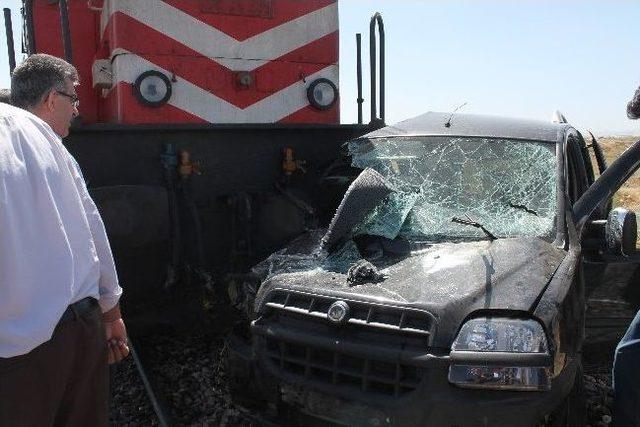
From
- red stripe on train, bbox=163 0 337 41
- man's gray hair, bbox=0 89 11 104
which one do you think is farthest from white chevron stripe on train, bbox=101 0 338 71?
man's gray hair, bbox=0 89 11 104

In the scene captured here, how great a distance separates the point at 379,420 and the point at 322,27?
13.1ft


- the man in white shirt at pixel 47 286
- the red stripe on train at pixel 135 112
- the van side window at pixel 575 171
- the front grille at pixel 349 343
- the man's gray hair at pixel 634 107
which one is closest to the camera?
the man in white shirt at pixel 47 286

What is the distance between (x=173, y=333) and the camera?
525cm

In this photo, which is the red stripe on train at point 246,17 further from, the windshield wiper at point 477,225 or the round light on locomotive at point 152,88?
the windshield wiper at point 477,225

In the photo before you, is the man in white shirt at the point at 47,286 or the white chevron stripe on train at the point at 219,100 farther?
the white chevron stripe on train at the point at 219,100

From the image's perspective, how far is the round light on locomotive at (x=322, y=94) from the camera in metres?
5.68

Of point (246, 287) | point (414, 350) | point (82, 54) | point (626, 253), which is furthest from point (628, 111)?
point (82, 54)

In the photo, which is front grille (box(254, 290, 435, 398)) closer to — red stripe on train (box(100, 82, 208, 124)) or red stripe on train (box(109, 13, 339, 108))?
red stripe on train (box(100, 82, 208, 124))

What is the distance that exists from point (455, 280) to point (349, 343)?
0.56 m

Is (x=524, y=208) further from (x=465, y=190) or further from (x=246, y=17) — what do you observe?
(x=246, y=17)

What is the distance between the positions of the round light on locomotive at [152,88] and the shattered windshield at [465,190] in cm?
190

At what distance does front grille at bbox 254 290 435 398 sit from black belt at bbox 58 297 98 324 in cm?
100

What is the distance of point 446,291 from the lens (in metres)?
2.76

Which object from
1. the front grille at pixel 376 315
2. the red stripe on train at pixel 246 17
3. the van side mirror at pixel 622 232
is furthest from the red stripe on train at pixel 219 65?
the van side mirror at pixel 622 232
